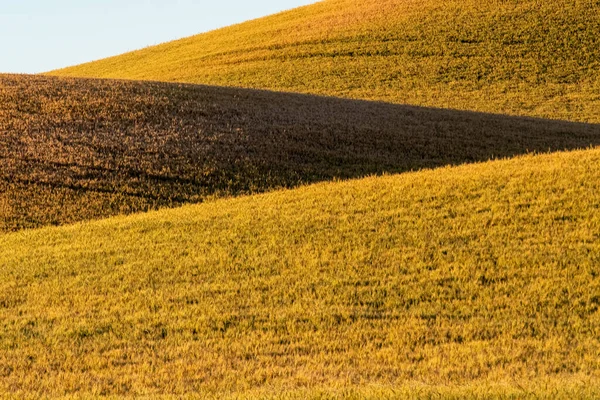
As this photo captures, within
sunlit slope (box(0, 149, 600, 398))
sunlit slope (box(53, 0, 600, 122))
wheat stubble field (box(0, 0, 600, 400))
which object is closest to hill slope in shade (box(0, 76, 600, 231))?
wheat stubble field (box(0, 0, 600, 400))

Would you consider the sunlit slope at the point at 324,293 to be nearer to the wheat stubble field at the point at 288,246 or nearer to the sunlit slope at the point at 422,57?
the wheat stubble field at the point at 288,246

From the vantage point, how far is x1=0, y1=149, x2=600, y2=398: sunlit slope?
31.3ft

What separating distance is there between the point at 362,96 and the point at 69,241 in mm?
29431

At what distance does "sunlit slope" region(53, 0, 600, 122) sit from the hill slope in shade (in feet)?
30.1

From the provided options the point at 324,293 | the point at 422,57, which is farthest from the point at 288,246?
the point at 422,57

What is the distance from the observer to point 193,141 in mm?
28094

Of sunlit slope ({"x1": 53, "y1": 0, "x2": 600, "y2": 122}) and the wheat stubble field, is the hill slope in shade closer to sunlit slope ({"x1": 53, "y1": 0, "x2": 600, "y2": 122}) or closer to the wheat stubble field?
the wheat stubble field

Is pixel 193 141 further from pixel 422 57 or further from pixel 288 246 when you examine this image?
pixel 422 57

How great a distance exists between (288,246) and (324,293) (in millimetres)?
3093

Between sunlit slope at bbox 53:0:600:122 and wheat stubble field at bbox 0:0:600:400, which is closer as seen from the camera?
wheat stubble field at bbox 0:0:600:400

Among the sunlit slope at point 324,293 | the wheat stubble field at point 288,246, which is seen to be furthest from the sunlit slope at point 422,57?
the sunlit slope at point 324,293

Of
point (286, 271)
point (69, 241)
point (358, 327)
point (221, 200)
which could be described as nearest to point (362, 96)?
point (221, 200)

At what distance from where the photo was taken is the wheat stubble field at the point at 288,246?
31.6 feet

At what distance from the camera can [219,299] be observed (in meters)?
12.8
